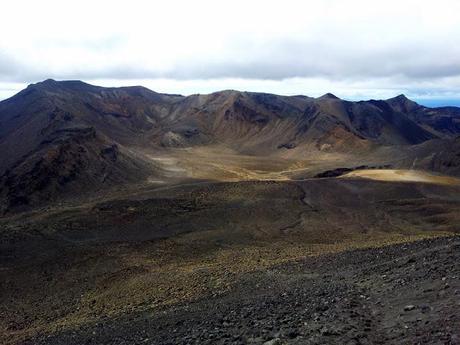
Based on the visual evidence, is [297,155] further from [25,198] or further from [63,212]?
[63,212]

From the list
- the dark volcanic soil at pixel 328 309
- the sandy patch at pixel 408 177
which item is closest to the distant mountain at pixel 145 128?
the sandy patch at pixel 408 177

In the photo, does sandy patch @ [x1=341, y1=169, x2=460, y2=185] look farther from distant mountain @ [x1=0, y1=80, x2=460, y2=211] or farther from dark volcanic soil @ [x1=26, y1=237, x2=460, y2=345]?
dark volcanic soil @ [x1=26, y1=237, x2=460, y2=345]

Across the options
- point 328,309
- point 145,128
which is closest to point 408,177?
point 328,309

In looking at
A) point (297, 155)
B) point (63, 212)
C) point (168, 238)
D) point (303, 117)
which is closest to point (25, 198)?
point (63, 212)

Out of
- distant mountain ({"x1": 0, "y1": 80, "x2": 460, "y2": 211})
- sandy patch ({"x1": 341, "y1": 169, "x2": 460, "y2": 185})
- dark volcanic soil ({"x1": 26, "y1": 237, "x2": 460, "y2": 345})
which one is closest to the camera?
dark volcanic soil ({"x1": 26, "y1": 237, "x2": 460, "y2": 345})

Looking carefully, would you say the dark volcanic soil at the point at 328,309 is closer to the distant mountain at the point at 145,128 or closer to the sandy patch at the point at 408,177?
the sandy patch at the point at 408,177

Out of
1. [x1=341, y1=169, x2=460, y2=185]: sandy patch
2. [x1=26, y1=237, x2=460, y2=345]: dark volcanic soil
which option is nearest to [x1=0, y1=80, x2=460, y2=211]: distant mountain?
[x1=341, y1=169, x2=460, y2=185]: sandy patch

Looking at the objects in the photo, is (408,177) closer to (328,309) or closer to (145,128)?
(328,309)
